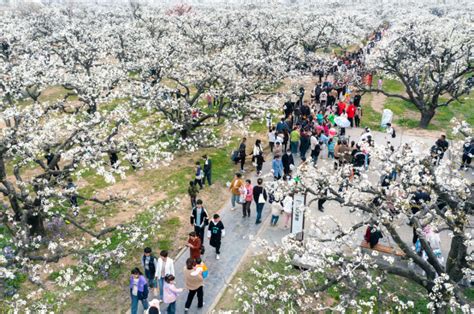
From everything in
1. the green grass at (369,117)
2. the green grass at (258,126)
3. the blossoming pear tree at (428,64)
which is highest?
the blossoming pear tree at (428,64)

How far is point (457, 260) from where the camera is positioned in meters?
9.38

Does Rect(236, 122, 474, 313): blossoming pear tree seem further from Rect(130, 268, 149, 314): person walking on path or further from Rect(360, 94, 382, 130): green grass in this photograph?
Rect(360, 94, 382, 130): green grass

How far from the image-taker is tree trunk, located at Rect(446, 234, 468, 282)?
9.20 metres

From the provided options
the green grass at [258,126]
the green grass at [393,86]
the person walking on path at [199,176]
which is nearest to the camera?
the person walking on path at [199,176]

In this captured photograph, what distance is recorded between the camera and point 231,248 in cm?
1309

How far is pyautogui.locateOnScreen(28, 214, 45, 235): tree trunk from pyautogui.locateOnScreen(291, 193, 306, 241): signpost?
28.2 ft

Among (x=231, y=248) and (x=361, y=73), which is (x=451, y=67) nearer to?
(x=361, y=73)

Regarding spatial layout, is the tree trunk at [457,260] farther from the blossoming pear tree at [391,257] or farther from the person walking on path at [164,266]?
the person walking on path at [164,266]

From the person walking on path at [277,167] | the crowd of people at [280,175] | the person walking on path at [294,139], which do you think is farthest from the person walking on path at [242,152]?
the person walking on path at [294,139]

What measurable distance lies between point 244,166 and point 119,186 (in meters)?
5.99

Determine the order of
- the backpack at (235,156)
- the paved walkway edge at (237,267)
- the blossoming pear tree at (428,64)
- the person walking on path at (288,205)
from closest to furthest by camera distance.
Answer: the paved walkway edge at (237,267) < the person walking on path at (288,205) < the backpack at (235,156) < the blossoming pear tree at (428,64)

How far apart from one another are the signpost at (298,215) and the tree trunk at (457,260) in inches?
165

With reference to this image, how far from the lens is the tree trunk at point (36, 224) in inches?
522

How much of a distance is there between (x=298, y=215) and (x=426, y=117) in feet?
52.4
